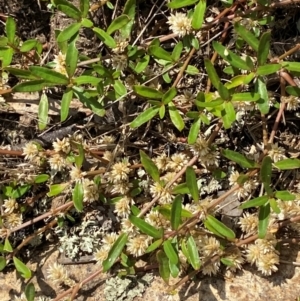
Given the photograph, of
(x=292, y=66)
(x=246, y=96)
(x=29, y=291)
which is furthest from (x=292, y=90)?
(x=29, y=291)

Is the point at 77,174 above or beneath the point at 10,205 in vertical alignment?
above

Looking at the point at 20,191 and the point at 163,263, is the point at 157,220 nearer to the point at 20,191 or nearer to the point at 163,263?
the point at 163,263

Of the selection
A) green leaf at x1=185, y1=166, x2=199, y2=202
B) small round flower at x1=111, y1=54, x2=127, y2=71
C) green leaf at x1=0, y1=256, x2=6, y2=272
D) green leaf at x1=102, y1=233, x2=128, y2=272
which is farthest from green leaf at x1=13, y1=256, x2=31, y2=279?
small round flower at x1=111, y1=54, x2=127, y2=71

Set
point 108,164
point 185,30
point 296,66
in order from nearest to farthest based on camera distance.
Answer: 1. point 296,66
2. point 185,30
3. point 108,164

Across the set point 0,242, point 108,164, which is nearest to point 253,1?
point 108,164

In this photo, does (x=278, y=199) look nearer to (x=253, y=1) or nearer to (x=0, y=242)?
(x=253, y=1)

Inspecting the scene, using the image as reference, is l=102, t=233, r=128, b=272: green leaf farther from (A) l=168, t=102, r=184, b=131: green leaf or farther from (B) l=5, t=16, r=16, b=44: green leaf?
(B) l=5, t=16, r=16, b=44: green leaf
